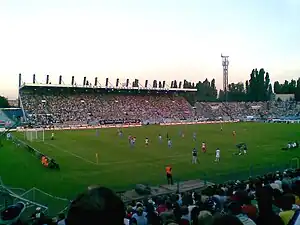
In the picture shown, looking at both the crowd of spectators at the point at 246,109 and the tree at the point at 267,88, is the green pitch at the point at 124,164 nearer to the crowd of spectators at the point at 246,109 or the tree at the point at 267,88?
the crowd of spectators at the point at 246,109

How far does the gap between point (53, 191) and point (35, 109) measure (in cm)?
6976

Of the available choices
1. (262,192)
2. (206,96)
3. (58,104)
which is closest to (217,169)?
(262,192)

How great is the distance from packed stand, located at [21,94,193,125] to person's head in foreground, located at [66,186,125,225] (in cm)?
8197

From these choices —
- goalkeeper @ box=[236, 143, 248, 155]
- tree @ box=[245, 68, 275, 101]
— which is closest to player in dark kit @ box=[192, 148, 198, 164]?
goalkeeper @ box=[236, 143, 248, 155]

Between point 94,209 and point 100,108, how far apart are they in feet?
313

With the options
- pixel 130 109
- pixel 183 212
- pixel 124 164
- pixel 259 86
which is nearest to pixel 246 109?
pixel 259 86

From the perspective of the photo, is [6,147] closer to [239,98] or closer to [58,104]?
[58,104]

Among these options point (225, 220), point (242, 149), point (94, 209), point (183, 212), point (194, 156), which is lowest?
point (242, 149)

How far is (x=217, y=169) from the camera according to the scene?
27125 millimetres

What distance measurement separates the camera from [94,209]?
2.26 metres

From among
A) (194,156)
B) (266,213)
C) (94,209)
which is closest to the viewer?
(94,209)

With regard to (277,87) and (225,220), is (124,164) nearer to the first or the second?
(225,220)

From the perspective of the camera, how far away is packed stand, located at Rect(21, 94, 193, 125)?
86500 mm

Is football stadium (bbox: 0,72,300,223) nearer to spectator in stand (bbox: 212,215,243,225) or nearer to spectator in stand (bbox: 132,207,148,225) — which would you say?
spectator in stand (bbox: 132,207,148,225)
